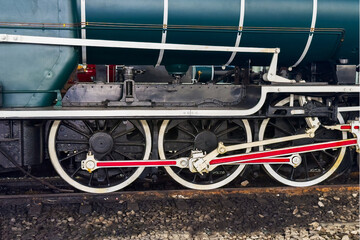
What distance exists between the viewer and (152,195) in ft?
17.5

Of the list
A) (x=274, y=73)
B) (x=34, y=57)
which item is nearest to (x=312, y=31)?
(x=274, y=73)

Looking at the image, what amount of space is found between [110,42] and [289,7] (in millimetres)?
2344

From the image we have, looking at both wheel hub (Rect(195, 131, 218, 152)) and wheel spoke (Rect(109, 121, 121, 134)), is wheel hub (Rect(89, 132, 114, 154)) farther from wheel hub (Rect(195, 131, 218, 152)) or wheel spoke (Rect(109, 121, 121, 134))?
wheel hub (Rect(195, 131, 218, 152))

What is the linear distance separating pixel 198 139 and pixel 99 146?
1308 mm

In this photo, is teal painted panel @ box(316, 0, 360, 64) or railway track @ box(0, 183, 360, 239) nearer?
railway track @ box(0, 183, 360, 239)

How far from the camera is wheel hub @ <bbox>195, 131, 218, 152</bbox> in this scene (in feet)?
17.8

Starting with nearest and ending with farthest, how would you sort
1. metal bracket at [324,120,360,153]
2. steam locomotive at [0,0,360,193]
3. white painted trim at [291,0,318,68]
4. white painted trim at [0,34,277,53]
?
white painted trim at [0,34,277,53] → steam locomotive at [0,0,360,193] → white painted trim at [291,0,318,68] → metal bracket at [324,120,360,153]

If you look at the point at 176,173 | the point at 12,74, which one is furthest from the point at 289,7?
the point at 12,74

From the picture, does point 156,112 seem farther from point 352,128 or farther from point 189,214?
point 352,128

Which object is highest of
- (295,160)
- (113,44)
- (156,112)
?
(113,44)

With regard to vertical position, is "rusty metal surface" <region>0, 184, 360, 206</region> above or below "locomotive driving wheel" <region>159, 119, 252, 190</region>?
below

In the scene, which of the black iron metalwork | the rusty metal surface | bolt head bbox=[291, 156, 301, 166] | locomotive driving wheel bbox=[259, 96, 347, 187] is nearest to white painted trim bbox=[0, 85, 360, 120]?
locomotive driving wheel bbox=[259, 96, 347, 187]

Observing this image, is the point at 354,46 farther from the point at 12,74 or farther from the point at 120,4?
the point at 12,74

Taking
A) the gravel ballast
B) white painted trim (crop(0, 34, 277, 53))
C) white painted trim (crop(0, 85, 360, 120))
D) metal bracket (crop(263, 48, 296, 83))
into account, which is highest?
white painted trim (crop(0, 34, 277, 53))
